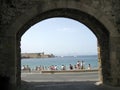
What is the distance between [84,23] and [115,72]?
286cm

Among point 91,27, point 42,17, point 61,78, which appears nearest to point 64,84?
point 91,27

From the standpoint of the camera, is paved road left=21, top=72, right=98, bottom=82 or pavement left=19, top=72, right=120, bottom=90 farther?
paved road left=21, top=72, right=98, bottom=82

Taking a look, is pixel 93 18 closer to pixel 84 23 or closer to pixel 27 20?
pixel 84 23

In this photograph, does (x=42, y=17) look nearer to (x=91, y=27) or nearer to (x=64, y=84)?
(x=91, y=27)

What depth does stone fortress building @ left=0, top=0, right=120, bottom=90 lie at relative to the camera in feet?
50.5

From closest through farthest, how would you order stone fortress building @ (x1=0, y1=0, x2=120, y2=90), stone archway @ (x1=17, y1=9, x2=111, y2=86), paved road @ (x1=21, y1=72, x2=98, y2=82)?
stone fortress building @ (x1=0, y1=0, x2=120, y2=90), stone archway @ (x1=17, y1=9, x2=111, y2=86), paved road @ (x1=21, y1=72, x2=98, y2=82)

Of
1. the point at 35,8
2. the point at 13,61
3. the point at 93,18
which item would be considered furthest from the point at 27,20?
the point at 93,18

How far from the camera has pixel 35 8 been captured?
50.8 feet

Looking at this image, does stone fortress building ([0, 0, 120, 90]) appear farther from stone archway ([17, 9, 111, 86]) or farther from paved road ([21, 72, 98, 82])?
paved road ([21, 72, 98, 82])

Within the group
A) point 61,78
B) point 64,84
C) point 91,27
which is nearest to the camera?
point 91,27

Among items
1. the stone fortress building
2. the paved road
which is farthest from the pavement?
the stone fortress building

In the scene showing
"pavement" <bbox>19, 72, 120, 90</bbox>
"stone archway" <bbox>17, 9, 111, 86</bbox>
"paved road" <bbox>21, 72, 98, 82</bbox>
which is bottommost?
"pavement" <bbox>19, 72, 120, 90</bbox>

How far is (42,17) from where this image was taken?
16.7 m

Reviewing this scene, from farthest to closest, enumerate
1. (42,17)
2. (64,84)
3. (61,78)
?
1. (61,78)
2. (64,84)
3. (42,17)
